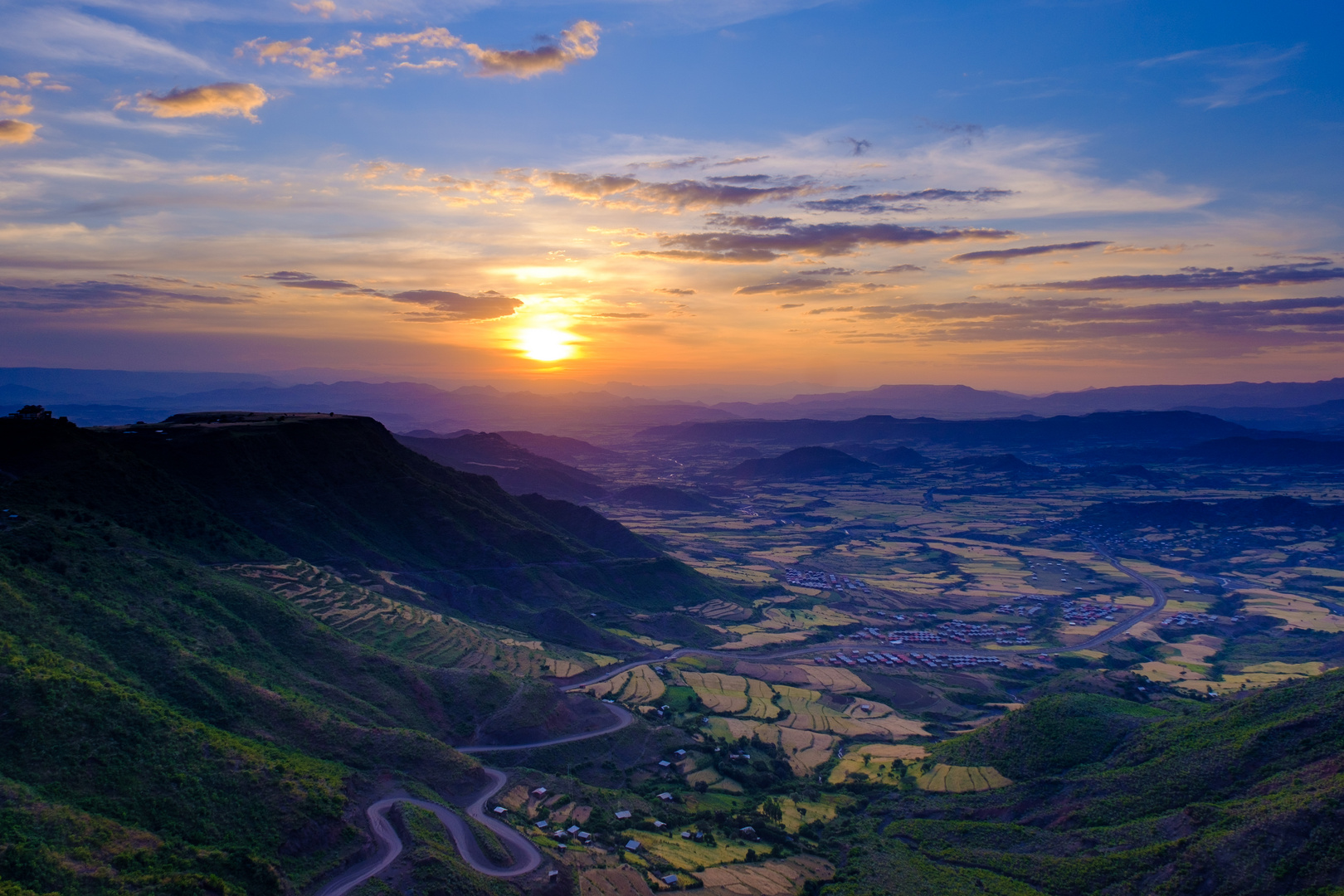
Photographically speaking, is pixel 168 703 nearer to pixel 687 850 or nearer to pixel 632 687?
pixel 687 850

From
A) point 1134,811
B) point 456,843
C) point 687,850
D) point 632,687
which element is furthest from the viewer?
point 632,687

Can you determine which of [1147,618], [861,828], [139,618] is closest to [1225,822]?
[861,828]

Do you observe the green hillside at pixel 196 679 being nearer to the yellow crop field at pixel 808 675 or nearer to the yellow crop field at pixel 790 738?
the yellow crop field at pixel 790 738

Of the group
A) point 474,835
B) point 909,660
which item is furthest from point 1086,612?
point 474,835

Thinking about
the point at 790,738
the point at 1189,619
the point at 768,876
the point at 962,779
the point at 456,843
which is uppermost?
the point at 456,843

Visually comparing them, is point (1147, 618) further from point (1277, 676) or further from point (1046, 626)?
point (1277, 676)

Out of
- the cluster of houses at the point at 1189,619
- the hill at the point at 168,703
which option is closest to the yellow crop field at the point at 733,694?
the hill at the point at 168,703

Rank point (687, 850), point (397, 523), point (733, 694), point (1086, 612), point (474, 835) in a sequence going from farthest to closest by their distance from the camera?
point (1086, 612) < point (397, 523) < point (733, 694) < point (687, 850) < point (474, 835)
